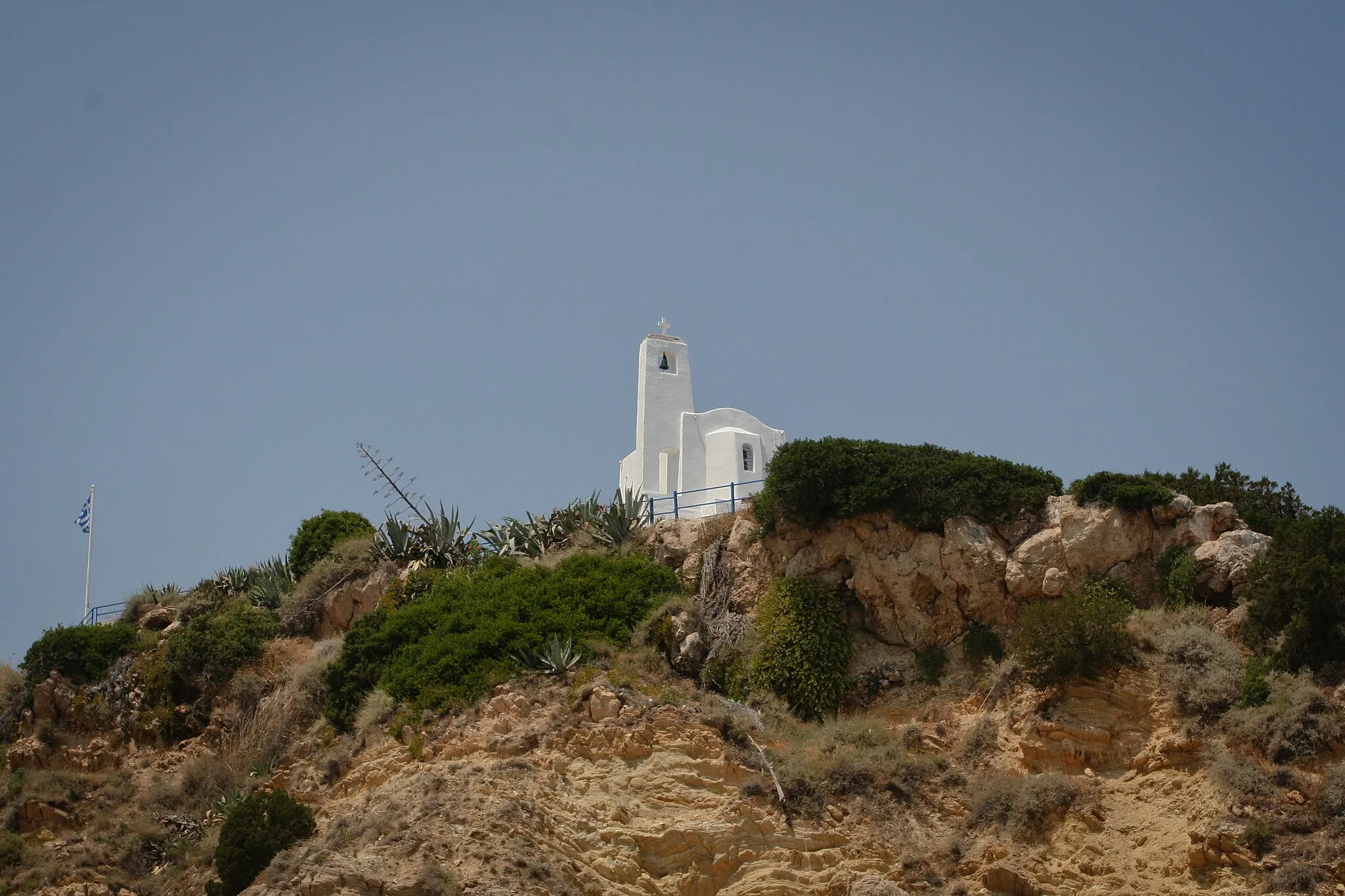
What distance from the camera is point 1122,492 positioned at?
25234 mm

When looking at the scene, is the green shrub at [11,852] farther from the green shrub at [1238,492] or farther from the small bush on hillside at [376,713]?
the green shrub at [1238,492]

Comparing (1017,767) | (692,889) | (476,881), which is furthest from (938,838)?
(476,881)

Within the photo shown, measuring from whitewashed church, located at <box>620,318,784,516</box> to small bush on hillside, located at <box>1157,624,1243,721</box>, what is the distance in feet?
44.9

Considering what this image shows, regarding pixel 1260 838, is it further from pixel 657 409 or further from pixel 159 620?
pixel 159 620

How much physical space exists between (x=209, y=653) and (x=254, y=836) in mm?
8171

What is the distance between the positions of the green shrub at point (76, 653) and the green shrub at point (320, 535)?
4106 mm

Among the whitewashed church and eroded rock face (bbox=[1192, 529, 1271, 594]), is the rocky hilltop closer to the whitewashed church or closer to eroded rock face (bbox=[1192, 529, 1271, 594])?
eroded rock face (bbox=[1192, 529, 1271, 594])

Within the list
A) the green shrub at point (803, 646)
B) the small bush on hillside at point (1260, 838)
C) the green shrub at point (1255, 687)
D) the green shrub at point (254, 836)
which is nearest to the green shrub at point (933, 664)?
the green shrub at point (803, 646)

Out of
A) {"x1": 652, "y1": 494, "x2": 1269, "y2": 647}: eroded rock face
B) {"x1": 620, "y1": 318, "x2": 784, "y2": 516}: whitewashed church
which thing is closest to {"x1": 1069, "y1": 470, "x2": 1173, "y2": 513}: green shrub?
{"x1": 652, "y1": 494, "x2": 1269, "y2": 647}: eroded rock face

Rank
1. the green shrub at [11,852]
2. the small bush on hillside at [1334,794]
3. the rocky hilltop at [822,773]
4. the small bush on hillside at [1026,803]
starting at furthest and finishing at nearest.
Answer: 1. the green shrub at [11,852]
2. the small bush on hillside at [1026,803]
3. the rocky hilltop at [822,773]
4. the small bush on hillside at [1334,794]

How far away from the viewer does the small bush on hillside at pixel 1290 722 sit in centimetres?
2114

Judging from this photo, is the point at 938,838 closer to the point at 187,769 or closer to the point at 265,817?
the point at 265,817

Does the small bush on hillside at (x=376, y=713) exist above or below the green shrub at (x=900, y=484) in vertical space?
below

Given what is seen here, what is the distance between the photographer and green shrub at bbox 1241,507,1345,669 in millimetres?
22188
